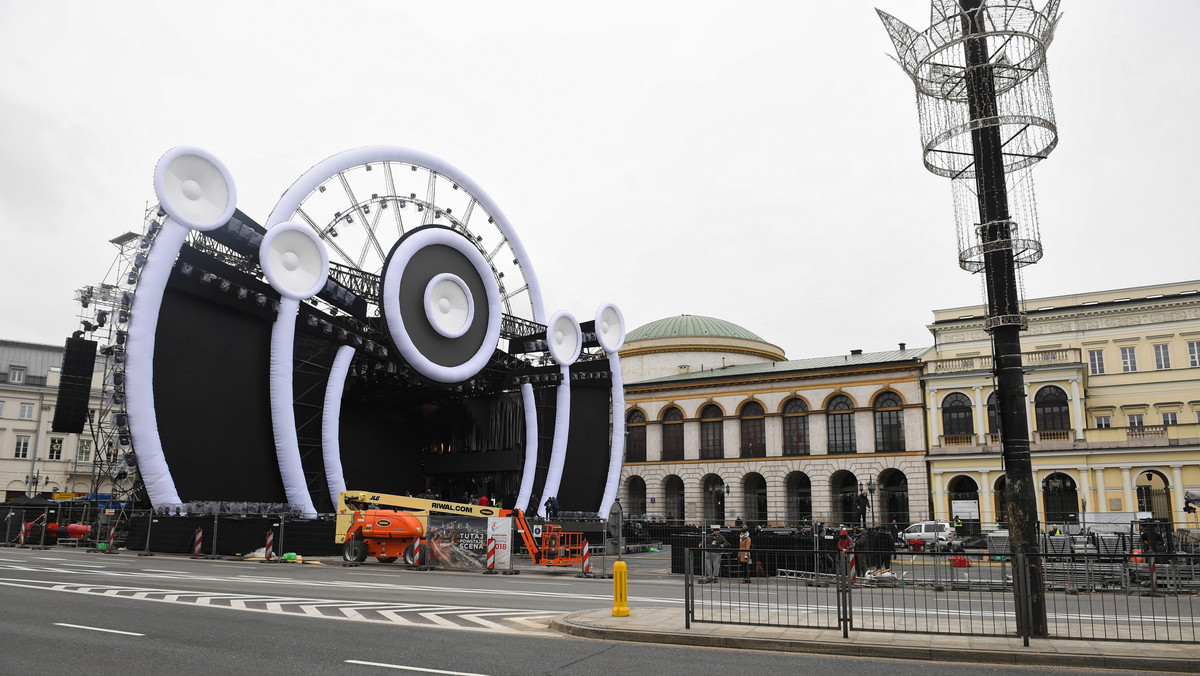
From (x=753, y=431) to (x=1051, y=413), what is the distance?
18.9 metres

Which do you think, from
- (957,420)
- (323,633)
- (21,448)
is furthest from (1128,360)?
(21,448)

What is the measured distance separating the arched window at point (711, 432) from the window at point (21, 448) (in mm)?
51693

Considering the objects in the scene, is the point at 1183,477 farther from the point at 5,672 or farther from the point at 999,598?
the point at 5,672

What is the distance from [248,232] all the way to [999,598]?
27189 mm

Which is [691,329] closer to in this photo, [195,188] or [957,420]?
[957,420]

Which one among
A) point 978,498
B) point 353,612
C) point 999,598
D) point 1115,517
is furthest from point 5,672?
point 978,498

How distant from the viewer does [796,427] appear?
2344 inches

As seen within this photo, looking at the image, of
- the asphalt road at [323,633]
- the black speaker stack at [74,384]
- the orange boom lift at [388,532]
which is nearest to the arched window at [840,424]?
the orange boom lift at [388,532]

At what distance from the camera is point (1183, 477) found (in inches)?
1855

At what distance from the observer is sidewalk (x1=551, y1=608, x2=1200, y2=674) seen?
30.9ft

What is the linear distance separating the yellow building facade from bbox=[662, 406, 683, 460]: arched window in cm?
1755

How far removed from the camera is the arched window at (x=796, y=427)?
59062 mm

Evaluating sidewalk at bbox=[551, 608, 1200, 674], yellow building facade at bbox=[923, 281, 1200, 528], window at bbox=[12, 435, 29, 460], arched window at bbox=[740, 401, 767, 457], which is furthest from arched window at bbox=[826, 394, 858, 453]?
window at bbox=[12, 435, 29, 460]

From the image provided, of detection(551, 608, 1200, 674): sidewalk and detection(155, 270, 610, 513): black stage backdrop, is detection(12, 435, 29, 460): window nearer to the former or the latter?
detection(155, 270, 610, 513): black stage backdrop
